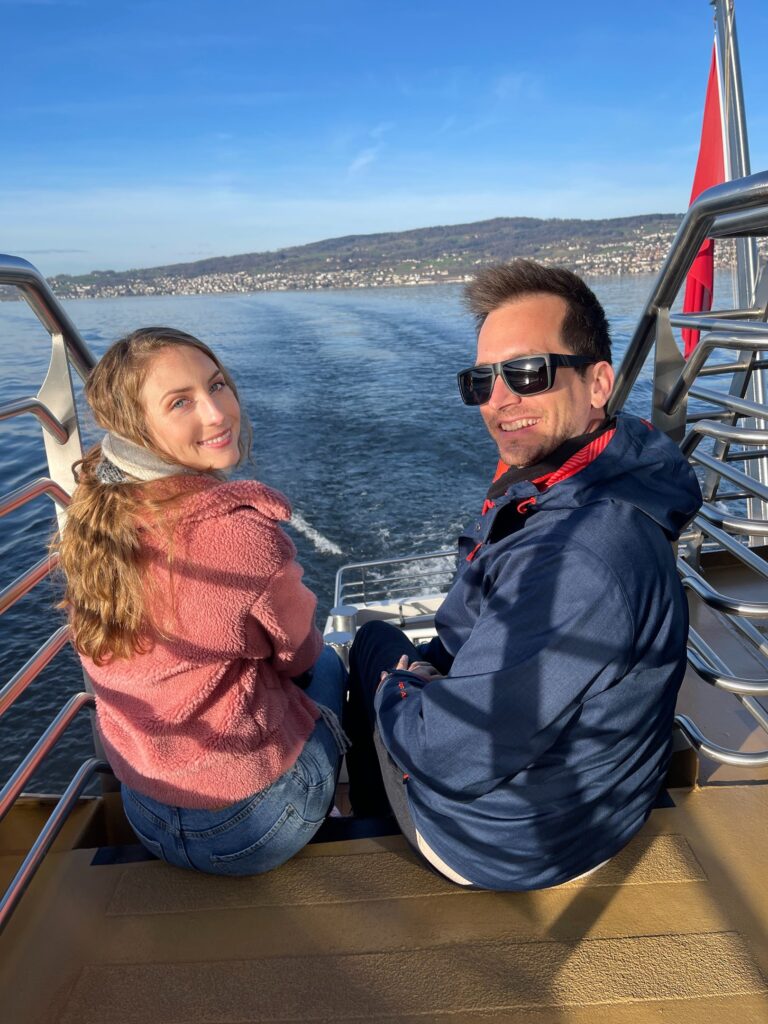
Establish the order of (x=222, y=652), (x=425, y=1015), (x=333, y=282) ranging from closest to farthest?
1. (x=425, y=1015)
2. (x=222, y=652)
3. (x=333, y=282)

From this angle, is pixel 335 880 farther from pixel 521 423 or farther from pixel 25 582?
pixel 521 423

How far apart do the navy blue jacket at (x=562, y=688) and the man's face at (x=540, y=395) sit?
17 cm

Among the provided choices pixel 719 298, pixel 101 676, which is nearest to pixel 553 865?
pixel 101 676

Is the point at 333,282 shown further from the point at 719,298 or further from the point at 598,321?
the point at 598,321

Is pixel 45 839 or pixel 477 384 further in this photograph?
pixel 477 384

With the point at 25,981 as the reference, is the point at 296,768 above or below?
above

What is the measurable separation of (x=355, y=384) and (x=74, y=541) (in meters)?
18.8

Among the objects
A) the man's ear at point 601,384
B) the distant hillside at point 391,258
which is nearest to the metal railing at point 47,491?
the man's ear at point 601,384

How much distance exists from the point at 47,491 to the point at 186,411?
517 millimetres

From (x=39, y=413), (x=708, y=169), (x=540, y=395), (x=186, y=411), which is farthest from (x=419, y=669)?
(x=708, y=169)

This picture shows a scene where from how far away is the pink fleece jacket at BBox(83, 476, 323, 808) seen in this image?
51.9 inches

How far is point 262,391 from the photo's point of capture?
19.5 metres

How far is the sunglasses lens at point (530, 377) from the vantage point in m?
1.58

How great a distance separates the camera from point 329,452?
15.3m
